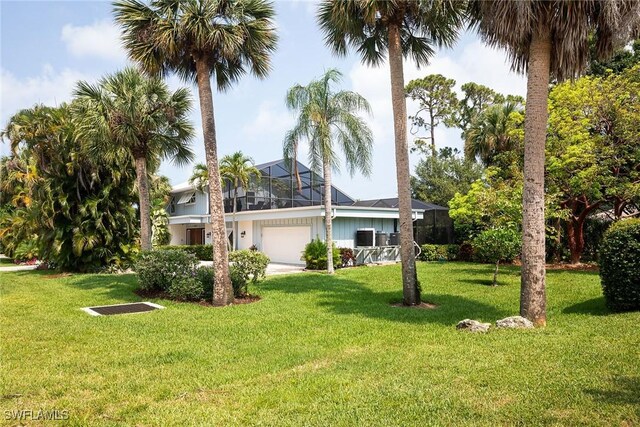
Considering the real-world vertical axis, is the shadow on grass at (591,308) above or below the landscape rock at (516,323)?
below

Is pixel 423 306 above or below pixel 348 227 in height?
below

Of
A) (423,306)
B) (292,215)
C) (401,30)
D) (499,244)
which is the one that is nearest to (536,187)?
(423,306)

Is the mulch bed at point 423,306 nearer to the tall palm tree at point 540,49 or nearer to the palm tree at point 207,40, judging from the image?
the tall palm tree at point 540,49

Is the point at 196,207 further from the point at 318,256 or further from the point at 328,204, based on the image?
the point at 328,204

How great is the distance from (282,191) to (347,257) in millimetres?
6820

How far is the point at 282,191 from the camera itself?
77.7 feet

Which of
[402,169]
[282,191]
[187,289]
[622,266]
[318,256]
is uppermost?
[282,191]

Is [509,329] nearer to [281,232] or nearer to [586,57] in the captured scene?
[586,57]

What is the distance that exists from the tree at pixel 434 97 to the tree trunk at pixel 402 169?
81.1 ft

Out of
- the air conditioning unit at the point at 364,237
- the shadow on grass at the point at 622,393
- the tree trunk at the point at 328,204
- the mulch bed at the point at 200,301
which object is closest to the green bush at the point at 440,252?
the air conditioning unit at the point at 364,237

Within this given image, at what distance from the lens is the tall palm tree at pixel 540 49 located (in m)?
6.61

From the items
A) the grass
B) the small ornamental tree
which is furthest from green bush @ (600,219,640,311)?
the small ornamental tree

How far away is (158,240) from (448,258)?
1912 centimetres

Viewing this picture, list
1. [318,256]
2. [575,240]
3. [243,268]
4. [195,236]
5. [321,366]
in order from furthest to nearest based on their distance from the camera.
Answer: [195,236] < [318,256] < [575,240] < [243,268] < [321,366]
